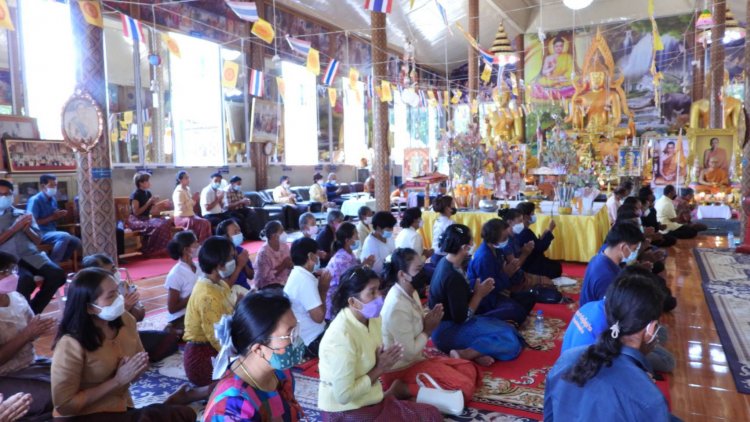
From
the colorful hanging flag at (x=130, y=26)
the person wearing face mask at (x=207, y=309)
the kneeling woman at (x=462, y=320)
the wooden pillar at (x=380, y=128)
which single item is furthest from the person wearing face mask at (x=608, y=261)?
the wooden pillar at (x=380, y=128)

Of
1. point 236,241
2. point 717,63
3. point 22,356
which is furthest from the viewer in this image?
point 717,63

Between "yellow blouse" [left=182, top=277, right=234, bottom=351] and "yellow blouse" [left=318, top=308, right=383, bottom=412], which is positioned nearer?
"yellow blouse" [left=318, top=308, right=383, bottom=412]

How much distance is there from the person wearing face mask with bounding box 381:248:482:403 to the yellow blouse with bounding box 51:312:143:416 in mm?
1357

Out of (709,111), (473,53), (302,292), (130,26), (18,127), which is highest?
(473,53)

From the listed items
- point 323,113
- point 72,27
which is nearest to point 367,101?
point 323,113

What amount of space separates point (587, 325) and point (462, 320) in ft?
5.42

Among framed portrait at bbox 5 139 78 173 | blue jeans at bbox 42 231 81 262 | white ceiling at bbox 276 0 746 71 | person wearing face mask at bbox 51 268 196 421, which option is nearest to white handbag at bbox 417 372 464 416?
person wearing face mask at bbox 51 268 196 421

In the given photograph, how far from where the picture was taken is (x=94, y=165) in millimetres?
5863

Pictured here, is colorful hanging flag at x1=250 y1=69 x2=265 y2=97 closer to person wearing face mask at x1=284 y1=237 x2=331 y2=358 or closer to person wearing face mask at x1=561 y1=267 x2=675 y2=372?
person wearing face mask at x1=284 y1=237 x2=331 y2=358

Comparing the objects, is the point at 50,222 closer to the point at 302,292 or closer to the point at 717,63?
the point at 302,292

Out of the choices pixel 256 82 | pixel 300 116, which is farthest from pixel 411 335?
pixel 300 116

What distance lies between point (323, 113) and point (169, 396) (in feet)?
42.7

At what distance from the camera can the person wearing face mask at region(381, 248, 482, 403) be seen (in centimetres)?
309

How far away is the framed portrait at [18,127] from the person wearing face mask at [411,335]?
267 inches
